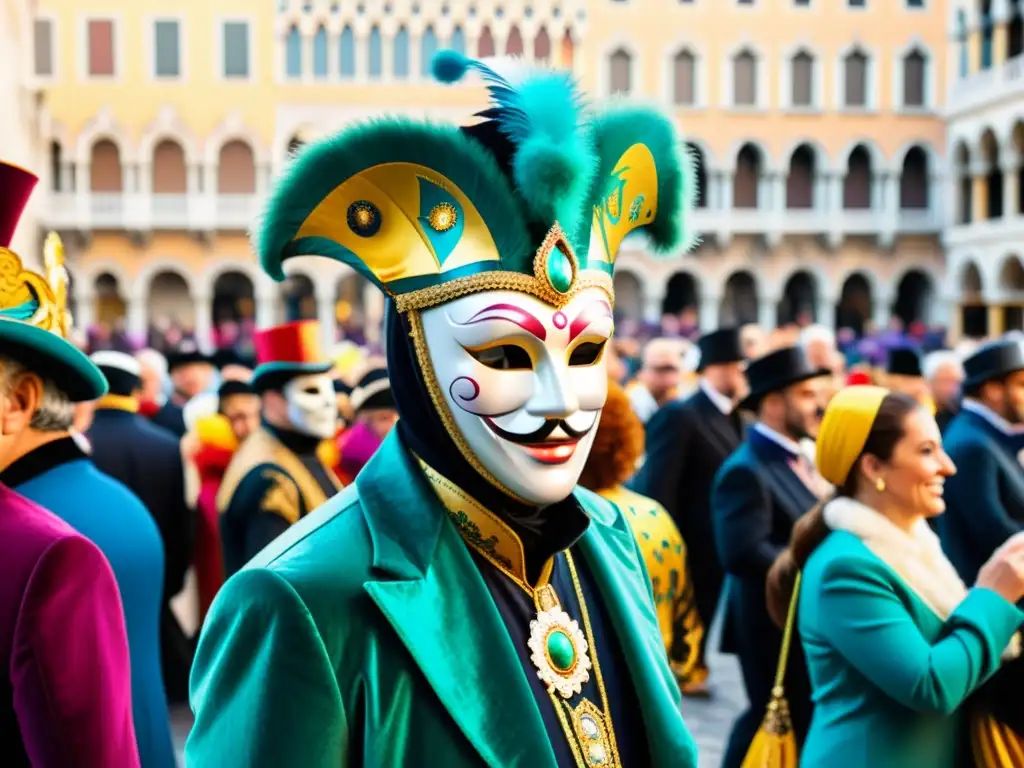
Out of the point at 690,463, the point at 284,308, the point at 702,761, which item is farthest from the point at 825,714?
the point at 284,308

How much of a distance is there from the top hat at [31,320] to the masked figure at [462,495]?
659 millimetres

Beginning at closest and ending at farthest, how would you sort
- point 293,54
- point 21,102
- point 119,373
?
point 119,373, point 21,102, point 293,54

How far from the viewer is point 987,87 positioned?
27.8 m

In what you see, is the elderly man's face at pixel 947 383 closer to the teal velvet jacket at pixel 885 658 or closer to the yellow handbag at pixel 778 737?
the yellow handbag at pixel 778 737

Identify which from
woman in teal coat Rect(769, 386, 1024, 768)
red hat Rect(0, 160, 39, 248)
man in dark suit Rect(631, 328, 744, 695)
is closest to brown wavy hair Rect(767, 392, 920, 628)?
woman in teal coat Rect(769, 386, 1024, 768)

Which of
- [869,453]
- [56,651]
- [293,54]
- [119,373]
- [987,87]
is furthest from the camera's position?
[293,54]

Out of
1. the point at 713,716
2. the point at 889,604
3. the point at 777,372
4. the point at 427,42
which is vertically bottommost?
the point at 713,716

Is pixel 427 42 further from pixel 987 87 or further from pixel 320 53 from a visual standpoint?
A: pixel 987 87

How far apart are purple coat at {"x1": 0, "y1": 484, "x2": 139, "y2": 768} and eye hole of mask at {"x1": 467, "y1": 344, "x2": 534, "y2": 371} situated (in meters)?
0.80

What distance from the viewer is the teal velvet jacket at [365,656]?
150 centimetres

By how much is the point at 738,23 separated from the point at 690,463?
26.2 m

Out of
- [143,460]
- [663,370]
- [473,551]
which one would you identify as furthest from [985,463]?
[473,551]

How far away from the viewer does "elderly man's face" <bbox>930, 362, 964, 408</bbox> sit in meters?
7.47

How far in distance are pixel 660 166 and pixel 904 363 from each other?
5.33 metres
